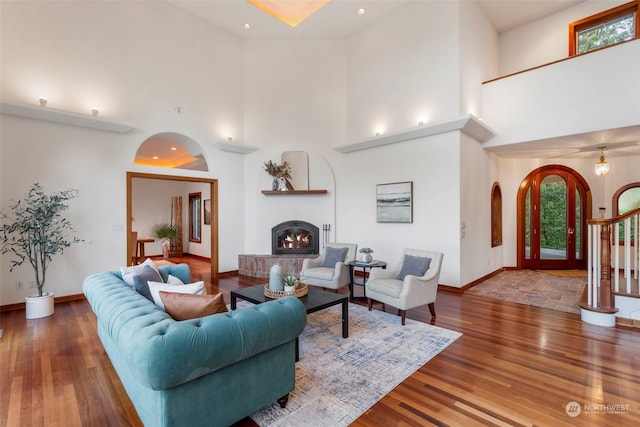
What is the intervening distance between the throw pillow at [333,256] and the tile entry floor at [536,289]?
2.38 metres

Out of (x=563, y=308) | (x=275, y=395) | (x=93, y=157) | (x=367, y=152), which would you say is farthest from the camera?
(x=367, y=152)

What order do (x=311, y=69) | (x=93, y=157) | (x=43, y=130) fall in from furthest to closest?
(x=311, y=69), (x=93, y=157), (x=43, y=130)

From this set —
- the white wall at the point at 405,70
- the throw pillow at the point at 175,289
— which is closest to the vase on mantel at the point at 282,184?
the white wall at the point at 405,70

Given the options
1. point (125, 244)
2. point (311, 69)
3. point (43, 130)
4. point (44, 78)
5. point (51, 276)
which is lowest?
point (51, 276)

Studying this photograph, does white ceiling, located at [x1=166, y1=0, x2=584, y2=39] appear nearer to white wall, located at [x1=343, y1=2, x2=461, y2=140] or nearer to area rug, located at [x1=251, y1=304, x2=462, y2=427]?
white wall, located at [x1=343, y1=2, x2=461, y2=140]

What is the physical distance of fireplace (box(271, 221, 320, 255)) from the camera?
6836mm

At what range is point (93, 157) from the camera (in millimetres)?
4965

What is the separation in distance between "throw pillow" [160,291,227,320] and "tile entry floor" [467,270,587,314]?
15.4ft

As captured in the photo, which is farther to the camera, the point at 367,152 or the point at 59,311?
the point at 367,152

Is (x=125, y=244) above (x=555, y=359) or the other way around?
above

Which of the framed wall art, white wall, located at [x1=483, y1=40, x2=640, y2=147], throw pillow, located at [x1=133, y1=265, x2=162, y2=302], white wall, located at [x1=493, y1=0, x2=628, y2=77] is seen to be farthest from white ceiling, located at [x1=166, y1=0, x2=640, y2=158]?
throw pillow, located at [x1=133, y1=265, x2=162, y2=302]

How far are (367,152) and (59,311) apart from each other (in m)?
Answer: 6.01

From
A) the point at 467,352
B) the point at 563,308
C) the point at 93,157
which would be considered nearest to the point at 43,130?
the point at 93,157

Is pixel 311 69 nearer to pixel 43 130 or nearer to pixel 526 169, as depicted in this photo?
pixel 43 130
